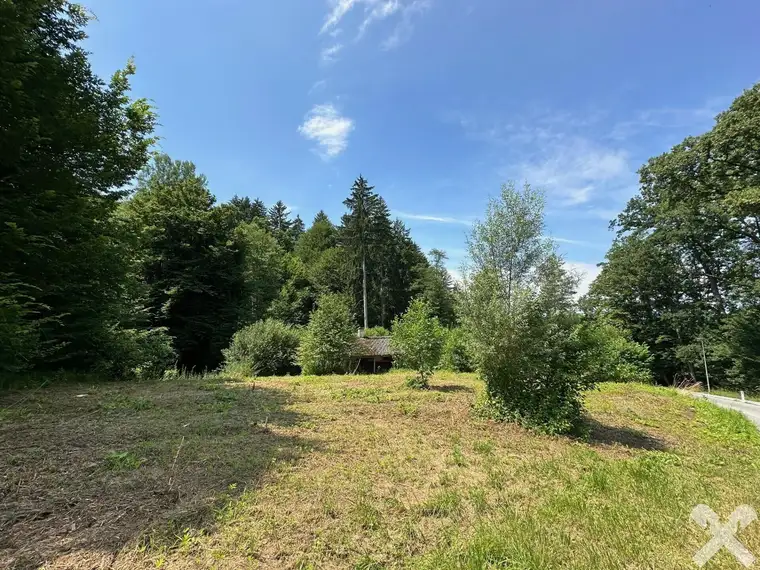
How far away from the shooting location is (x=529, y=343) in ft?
20.7

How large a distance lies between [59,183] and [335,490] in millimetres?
8753

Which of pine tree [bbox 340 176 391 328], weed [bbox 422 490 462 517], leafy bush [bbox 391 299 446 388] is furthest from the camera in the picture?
pine tree [bbox 340 176 391 328]

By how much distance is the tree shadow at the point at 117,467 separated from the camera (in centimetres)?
265

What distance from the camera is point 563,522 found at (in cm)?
334

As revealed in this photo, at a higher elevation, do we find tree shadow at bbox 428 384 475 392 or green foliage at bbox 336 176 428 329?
green foliage at bbox 336 176 428 329

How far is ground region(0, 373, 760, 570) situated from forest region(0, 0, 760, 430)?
65.5 inches

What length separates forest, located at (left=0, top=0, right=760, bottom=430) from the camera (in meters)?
6.61

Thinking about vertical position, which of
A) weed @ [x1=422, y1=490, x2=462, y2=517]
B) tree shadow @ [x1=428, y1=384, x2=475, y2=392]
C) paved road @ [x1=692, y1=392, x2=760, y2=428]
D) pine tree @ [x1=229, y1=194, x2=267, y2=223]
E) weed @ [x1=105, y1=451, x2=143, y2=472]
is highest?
pine tree @ [x1=229, y1=194, x2=267, y2=223]

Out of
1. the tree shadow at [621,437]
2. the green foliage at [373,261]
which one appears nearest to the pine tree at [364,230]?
the green foliage at [373,261]

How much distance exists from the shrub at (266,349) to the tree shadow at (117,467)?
1155 cm

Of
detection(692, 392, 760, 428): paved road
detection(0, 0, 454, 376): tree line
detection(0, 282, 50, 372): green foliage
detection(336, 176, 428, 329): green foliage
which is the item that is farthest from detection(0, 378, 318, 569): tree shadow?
detection(336, 176, 428, 329): green foliage

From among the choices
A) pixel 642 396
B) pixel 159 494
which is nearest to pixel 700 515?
pixel 159 494

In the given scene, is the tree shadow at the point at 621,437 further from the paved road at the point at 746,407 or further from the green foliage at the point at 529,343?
the paved road at the point at 746,407

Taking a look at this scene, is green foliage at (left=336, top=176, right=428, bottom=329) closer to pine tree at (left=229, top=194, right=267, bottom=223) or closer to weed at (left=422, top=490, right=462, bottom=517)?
pine tree at (left=229, top=194, right=267, bottom=223)
